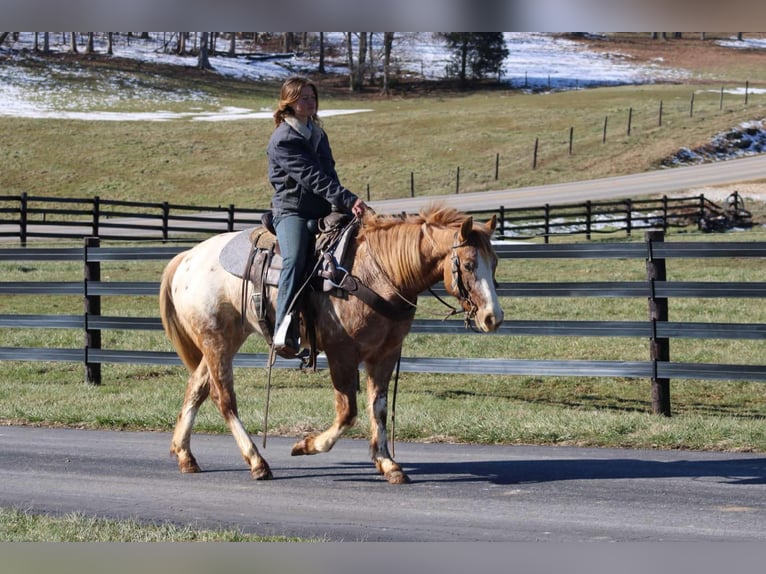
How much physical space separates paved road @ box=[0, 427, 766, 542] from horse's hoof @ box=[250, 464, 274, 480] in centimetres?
9

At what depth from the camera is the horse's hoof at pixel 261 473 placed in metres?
7.75

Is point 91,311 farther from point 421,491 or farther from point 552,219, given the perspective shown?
point 552,219

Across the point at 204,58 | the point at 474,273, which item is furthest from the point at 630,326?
the point at 204,58

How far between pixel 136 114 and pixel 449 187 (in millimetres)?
31456

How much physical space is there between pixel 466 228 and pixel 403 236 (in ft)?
2.17

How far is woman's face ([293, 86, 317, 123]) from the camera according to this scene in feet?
24.9

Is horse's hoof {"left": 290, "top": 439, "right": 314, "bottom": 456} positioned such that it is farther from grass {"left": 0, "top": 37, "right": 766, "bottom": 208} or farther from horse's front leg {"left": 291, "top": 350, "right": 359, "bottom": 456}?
grass {"left": 0, "top": 37, "right": 766, "bottom": 208}

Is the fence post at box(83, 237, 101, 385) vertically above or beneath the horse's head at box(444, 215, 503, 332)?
beneath

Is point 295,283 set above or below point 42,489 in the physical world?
above

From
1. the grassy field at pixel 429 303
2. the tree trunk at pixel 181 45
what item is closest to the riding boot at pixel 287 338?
the grassy field at pixel 429 303

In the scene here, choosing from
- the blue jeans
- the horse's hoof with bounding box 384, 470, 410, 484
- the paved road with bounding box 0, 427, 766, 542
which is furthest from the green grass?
the blue jeans

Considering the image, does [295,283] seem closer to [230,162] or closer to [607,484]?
[607,484]

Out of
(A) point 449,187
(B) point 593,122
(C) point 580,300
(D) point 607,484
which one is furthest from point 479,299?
(B) point 593,122

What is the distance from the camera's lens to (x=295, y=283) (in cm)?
761
